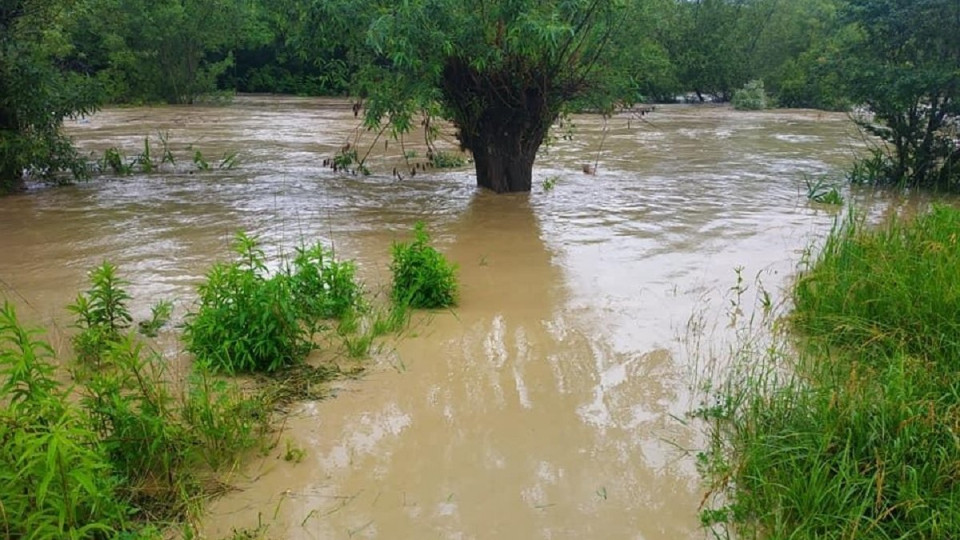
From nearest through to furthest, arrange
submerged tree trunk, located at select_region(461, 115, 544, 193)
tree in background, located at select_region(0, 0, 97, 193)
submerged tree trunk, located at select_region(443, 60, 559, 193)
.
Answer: tree in background, located at select_region(0, 0, 97, 193)
submerged tree trunk, located at select_region(443, 60, 559, 193)
submerged tree trunk, located at select_region(461, 115, 544, 193)

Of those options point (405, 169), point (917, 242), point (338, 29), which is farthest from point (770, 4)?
point (917, 242)

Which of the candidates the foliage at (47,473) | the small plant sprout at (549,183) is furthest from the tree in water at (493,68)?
the foliage at (47,473)

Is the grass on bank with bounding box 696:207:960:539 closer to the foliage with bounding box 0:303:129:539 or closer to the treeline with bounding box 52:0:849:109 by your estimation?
the foliage with bounding box 0:303:129:539

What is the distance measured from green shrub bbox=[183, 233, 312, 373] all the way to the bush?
28357 mm

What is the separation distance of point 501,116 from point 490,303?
507cm

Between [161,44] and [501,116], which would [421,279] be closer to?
[501,116]

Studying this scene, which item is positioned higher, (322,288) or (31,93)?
(31,93)

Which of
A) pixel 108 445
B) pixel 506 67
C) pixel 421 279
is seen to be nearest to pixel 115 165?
pixel 506 67

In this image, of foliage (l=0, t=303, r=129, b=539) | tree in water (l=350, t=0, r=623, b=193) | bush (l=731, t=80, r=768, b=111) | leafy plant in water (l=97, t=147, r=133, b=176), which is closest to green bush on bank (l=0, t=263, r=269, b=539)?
foliage (l=0, t=303, r=129, b=539)

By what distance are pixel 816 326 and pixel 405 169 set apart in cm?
948

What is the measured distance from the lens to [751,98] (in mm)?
30391

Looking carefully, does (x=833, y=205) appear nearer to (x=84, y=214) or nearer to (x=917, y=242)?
(x=917, y=242)

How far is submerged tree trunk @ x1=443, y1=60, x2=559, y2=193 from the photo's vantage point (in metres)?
10.3

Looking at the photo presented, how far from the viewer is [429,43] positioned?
8.91 metres
